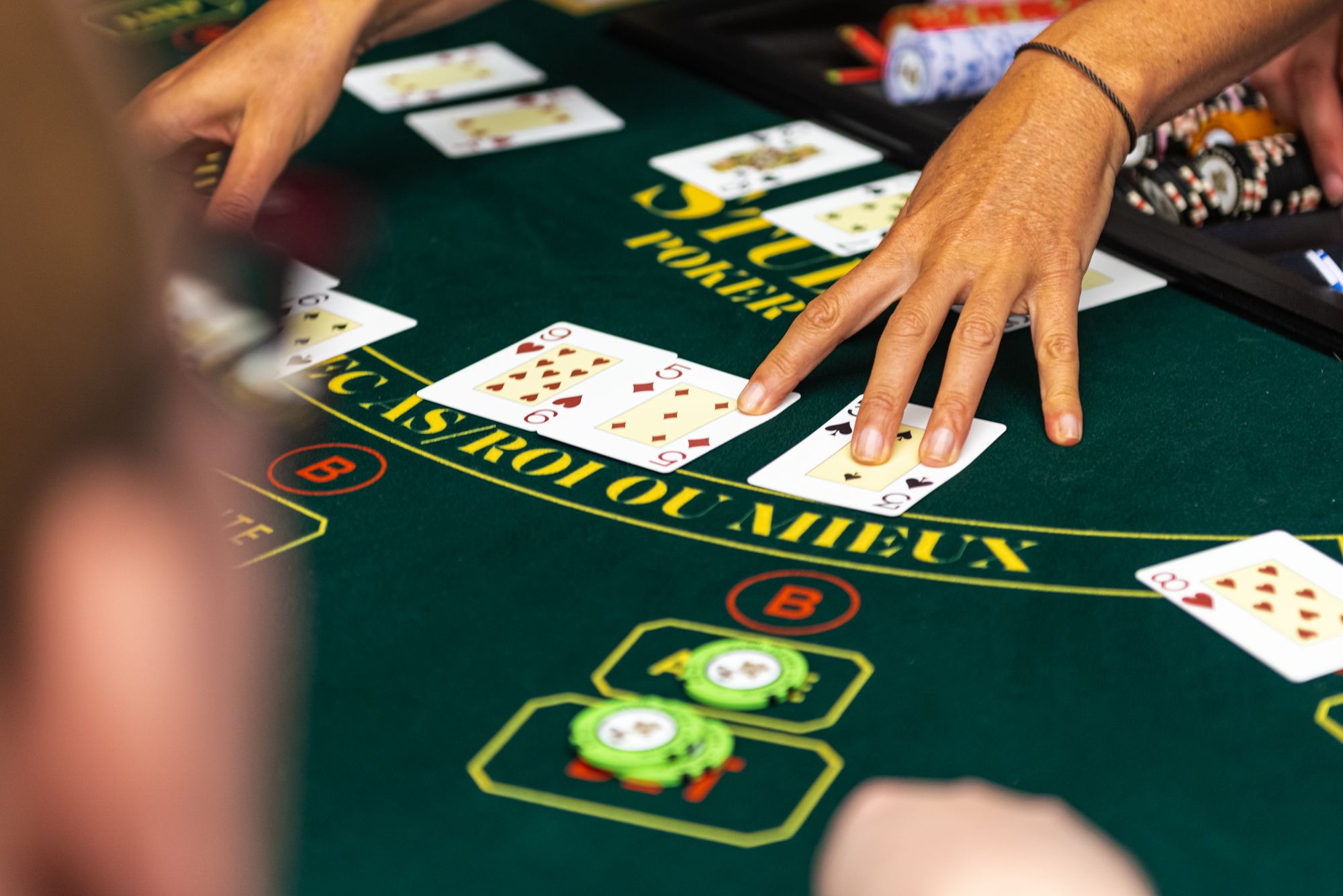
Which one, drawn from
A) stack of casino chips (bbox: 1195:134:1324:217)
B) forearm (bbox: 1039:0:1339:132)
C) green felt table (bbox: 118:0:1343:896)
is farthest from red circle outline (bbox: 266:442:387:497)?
stack of casino chips (bbox: 1195:134:1324:217)

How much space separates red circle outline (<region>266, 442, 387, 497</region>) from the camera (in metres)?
1.69

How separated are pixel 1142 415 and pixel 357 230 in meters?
1.26

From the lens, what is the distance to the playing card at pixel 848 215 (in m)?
2.33

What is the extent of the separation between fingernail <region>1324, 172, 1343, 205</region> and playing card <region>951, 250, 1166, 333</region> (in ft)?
1.54

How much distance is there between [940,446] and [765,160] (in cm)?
103

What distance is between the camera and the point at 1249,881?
1139 mm

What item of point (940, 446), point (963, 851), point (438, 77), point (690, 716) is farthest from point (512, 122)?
point (963, 851)

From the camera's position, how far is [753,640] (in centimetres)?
142

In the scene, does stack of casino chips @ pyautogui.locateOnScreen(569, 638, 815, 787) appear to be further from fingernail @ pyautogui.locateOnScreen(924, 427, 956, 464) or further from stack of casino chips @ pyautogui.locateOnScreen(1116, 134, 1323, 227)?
stack of casino chips @ pyautogui.locateOnScreen(1116, 134, 1323, 227)

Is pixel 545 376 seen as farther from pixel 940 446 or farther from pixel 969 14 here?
pixel 969 14

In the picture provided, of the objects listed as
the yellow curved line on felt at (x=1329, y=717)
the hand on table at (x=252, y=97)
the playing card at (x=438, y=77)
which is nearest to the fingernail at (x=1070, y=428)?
the yellow curved line on felt at (x=1329, y=717)

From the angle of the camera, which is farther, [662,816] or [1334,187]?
[1334,187]

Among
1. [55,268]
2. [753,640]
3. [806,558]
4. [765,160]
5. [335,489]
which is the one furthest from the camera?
[765,160]

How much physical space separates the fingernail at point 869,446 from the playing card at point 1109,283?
1.36 ft
